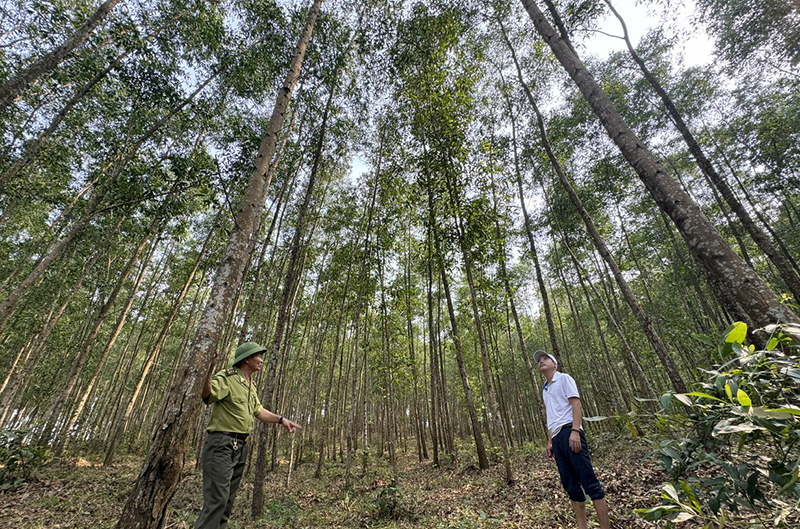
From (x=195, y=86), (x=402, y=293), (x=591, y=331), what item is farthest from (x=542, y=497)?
(x=591, y=331)

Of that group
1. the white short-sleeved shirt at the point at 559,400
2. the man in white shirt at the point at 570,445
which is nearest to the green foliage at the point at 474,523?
the man in white shirt at the point at 570,445

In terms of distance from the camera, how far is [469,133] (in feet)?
31.5

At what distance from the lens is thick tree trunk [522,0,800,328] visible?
231cm

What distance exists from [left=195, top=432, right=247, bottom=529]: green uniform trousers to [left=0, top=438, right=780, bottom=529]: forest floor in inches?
97.7

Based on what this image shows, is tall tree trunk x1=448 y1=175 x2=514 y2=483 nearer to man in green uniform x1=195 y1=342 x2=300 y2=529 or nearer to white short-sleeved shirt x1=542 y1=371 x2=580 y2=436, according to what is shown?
white short-sleeved shirt x1=542 y1=371 x2=580 y2=436

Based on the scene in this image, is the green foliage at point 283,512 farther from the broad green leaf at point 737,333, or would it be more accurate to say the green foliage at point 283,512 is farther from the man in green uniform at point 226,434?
the broad green leaf at point 737,333

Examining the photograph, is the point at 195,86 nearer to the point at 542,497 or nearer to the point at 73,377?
the point at 73,377

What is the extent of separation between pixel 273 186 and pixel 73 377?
792 centimetres

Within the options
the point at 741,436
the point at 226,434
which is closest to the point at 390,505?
the point at 226,434

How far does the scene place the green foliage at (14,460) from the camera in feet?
21.7

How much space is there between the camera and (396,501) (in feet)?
18.1

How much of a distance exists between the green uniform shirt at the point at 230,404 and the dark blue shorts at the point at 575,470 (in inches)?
130

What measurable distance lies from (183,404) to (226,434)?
1.80ft

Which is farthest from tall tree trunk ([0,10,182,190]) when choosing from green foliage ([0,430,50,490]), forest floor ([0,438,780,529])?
forest floor ([0,438,780,529])
